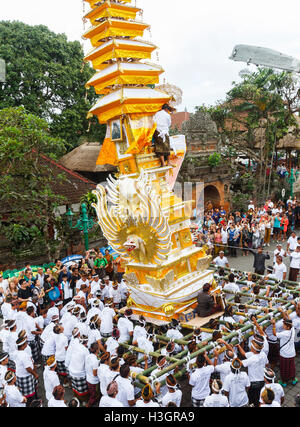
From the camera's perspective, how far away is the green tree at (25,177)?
12.8 metres

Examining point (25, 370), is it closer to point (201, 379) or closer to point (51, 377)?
point (51, 377)

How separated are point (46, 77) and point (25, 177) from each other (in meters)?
9.02

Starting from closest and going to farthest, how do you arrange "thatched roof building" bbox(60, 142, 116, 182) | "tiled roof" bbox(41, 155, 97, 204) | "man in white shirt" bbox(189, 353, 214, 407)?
"man in white shirt" bbox(189, 353, 214, 407)
"tiled roof" bbox(41, 155, 97, 204)
"thatched roof building" bbox(60, 142, 116, 182)

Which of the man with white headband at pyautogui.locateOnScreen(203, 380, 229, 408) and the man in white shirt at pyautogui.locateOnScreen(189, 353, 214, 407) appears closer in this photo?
the man with white headband at pyautogui.locateOnScreen(203, 380, 229, 408)

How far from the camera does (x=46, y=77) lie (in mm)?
20094

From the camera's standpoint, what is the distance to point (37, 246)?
1496 centimetres

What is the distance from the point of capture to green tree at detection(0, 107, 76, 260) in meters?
12.8

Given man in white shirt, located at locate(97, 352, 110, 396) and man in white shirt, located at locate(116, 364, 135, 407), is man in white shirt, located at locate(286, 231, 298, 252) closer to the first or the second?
man in white shirt, located at locate(97, 352, 110, 396)

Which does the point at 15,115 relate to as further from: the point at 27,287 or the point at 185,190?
the point at 185,190

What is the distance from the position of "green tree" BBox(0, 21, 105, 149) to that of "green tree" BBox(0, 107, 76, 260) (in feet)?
Answer: 19.0

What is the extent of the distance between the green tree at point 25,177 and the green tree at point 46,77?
579 centimetres

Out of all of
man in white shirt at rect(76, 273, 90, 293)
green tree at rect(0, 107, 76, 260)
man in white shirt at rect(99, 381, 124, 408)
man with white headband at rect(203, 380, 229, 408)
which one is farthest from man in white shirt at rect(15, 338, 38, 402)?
green tree at rect(0, 107, 76, 260)

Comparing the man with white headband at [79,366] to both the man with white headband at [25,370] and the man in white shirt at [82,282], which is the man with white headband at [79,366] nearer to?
the man with white headband at [25,370]

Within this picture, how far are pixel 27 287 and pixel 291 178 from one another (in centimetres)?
1671
